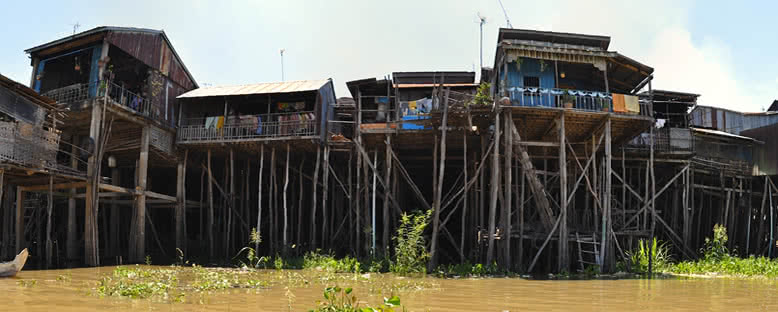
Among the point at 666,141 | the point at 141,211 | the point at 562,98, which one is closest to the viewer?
the point at 562,98

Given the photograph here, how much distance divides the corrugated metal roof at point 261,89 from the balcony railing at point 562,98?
294 inches

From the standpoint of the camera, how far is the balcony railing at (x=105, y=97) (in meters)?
18.2

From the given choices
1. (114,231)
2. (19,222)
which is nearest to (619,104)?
(19,222)

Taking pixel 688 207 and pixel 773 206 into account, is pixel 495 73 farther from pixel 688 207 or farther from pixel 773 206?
pixel 773 206

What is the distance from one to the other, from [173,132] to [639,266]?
16434mm

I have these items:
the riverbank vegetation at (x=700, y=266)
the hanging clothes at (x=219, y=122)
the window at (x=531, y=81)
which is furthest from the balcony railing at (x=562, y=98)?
the hanging clothes at (x=219, y=122)

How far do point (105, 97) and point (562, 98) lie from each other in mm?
13757

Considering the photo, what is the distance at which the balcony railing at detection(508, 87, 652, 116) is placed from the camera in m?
17.1

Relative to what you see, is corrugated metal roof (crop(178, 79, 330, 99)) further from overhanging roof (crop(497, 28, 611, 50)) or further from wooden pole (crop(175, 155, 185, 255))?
overhanging roof (crop(497, 28, 611, 50))

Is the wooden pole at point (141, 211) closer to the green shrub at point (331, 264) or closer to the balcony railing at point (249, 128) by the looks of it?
the balcony railing at point (249, 128)

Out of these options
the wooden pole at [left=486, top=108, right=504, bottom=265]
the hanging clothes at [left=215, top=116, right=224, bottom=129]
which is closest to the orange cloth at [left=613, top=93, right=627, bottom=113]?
the wooden pole at [left=486, top=108, right=504, bottom=265]

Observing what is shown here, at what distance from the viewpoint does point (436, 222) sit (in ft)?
53.7

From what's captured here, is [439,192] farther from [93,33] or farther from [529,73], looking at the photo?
[93,33]

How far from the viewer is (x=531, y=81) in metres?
18.8
